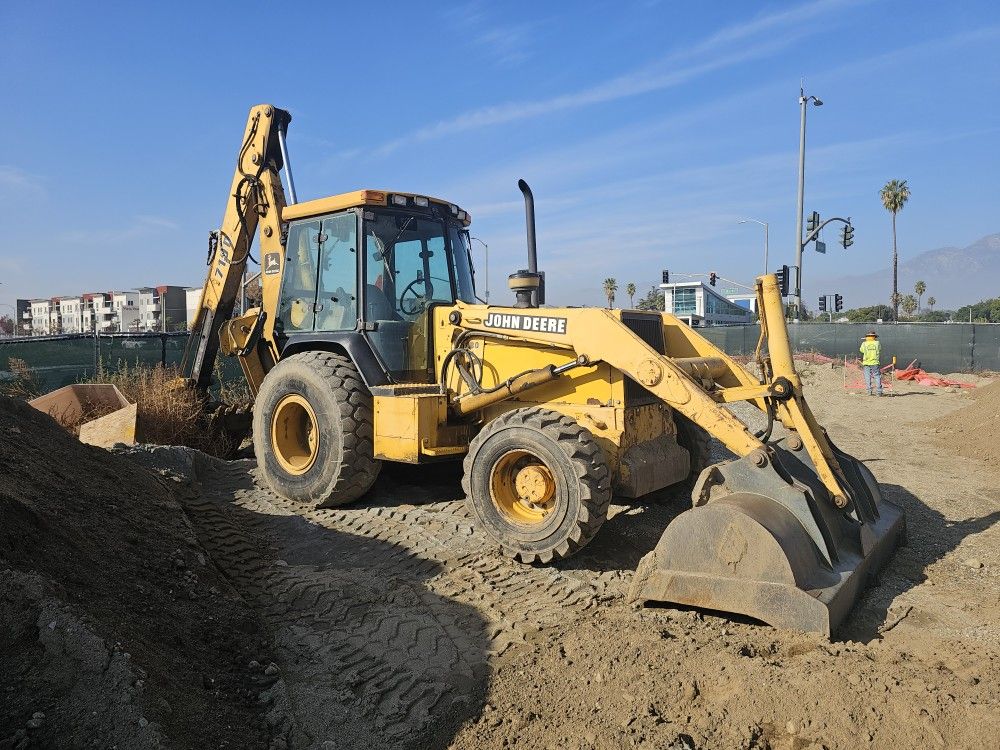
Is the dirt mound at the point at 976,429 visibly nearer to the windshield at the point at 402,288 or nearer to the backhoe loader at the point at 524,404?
the backhoe loader at the point at 524,404

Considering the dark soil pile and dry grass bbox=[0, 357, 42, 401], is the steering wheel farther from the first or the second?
dry grass bbox=[0, 357, 42, 401]

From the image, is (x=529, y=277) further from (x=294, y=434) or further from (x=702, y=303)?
(x=702, y=303)

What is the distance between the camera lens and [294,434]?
7109mm

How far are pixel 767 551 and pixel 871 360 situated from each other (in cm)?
1521

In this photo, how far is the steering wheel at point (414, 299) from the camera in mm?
6660

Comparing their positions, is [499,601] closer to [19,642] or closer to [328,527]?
[328,527]

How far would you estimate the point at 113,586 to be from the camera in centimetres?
383

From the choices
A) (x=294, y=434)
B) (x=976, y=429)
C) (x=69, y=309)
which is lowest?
(x=976, y=429)

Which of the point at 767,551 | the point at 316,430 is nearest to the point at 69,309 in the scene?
the point at 316,430

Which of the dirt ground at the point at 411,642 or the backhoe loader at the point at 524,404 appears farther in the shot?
the backhoe loader at the point at 524,404

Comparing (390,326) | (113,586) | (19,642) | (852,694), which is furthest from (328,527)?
(852,694)

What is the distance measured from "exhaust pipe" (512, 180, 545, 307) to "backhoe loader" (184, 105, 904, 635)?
2cm

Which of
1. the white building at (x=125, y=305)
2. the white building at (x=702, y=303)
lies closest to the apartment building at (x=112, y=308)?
the white building at (x=125, y=305)

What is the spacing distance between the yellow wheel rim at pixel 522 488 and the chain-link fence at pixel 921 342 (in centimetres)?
1759
